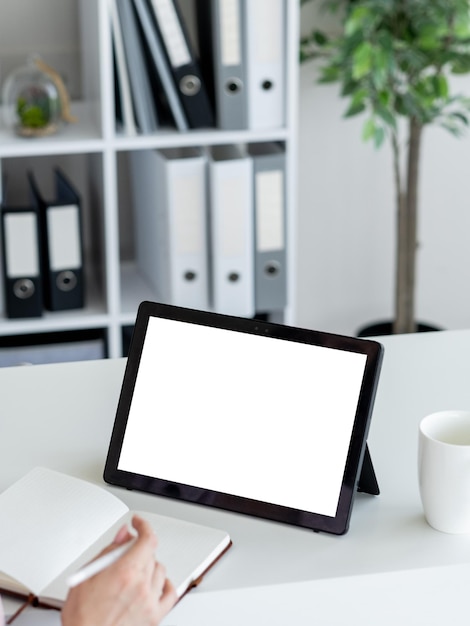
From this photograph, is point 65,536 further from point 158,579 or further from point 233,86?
point 233,86

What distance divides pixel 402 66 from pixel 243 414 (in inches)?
66.7

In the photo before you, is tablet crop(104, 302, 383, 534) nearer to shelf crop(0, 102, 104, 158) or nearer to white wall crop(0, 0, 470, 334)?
shelf crop(0, 102, 104, 158)

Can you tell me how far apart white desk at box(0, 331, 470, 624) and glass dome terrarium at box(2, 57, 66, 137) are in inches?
42.3

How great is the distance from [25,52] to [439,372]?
5.36 feet

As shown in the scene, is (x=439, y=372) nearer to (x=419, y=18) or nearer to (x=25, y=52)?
(x=419, y=18)

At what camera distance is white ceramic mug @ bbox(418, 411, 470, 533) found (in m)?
1.03

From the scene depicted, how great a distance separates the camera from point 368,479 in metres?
1.12

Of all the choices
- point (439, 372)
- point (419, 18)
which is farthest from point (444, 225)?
point (439, 372)

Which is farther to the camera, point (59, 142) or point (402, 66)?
point (402, 66)

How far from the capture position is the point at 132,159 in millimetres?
2736

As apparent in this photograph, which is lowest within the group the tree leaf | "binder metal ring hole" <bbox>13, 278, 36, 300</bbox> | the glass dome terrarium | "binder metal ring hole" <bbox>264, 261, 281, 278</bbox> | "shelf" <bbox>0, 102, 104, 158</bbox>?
"binder metal ring hole" <bbox>13, 278, 36, 300</bbox>

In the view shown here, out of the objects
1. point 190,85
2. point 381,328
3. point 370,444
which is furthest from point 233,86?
point 370,444

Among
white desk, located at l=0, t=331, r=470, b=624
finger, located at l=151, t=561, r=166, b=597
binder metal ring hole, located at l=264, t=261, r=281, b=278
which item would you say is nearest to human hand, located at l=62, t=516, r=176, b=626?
finger, located at l=151, t=561, r=166, b=597

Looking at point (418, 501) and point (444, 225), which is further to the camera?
point (444, 225)
